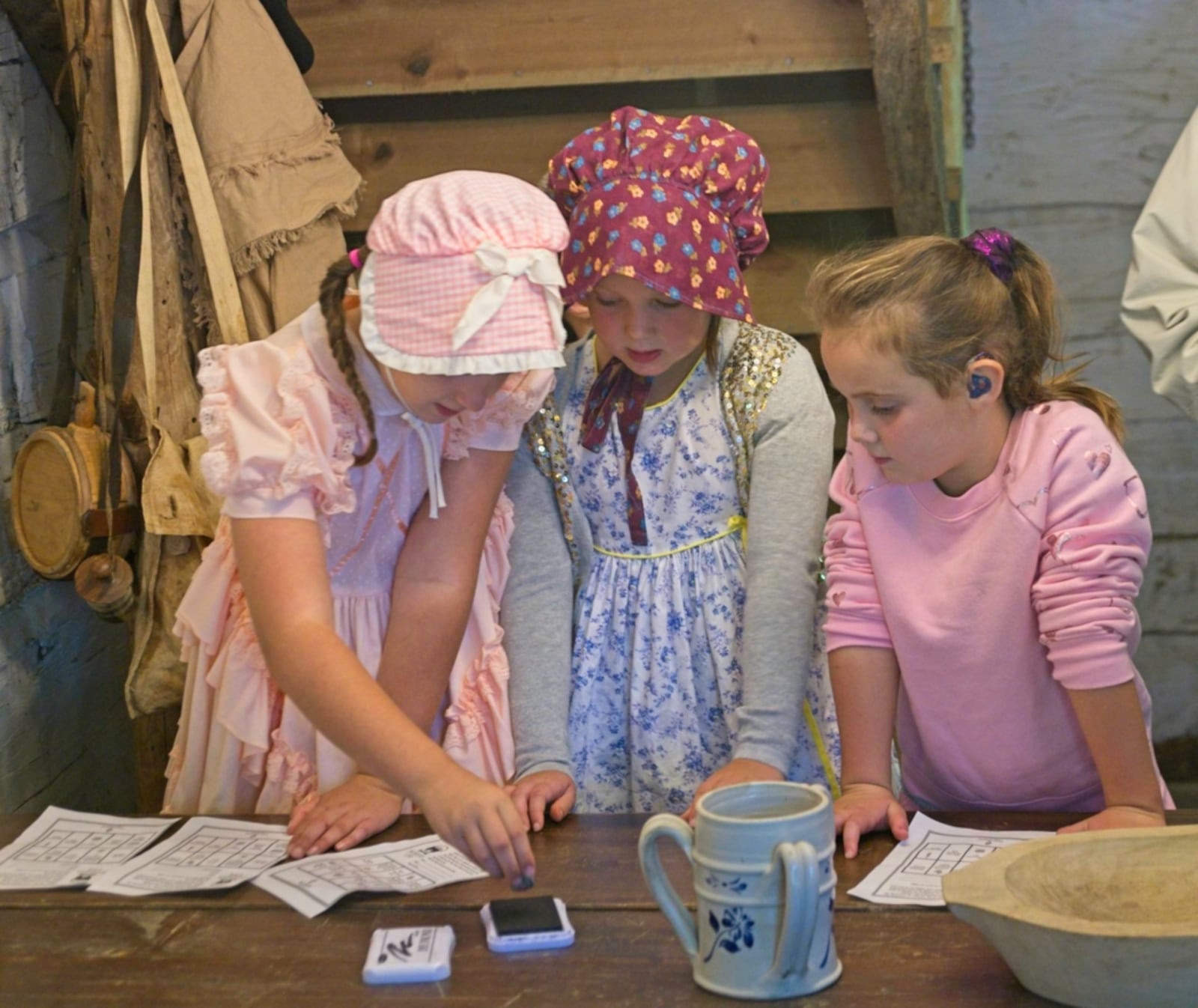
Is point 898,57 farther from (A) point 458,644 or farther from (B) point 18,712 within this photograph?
(B) point 18,712

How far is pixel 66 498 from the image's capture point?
229 centimetres

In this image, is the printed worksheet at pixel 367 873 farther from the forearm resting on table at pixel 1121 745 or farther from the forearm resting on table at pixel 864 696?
the forearm resting on table at pixel 1121 745

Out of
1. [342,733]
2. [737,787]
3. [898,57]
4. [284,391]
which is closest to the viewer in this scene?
[737,787]

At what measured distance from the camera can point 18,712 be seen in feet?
8.15

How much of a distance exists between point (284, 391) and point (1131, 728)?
951 millimetres

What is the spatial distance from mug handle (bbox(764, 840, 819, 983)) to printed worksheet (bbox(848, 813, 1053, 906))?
216 mm

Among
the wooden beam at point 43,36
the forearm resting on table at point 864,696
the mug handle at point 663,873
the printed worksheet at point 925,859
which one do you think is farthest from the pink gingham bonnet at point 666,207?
the wooden beam at point 43,36

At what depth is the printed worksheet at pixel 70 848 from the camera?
1465 mm

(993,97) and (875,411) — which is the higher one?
(993,97)

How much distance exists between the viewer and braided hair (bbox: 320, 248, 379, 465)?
1.67m

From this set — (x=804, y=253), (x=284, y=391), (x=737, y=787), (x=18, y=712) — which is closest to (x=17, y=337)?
(x=18, y=712)

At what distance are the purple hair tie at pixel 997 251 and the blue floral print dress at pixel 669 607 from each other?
381mm

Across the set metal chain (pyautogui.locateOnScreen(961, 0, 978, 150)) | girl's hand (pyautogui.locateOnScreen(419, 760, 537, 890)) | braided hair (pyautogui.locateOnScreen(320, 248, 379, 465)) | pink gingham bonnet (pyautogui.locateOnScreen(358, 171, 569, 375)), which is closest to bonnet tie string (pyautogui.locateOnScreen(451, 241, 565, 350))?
pink gingham bonnet (pyautogui.locateOnScreen(358, 171, 569, 375))

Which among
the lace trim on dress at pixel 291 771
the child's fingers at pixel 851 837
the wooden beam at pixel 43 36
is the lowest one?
the lace trim on dress at pixel 291 771
